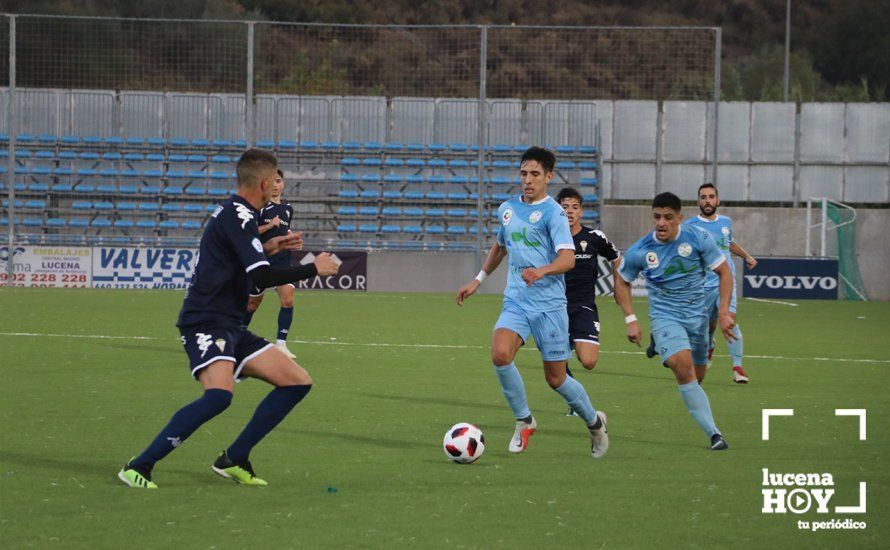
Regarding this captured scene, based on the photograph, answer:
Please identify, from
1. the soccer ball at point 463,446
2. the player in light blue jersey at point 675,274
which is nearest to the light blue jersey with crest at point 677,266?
the player in light blue jersey at point 675,274

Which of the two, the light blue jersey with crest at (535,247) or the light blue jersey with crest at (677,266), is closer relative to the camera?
the light blue jersey with crest at (535,247)

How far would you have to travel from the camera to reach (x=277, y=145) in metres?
34.5

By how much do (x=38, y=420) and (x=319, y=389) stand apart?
317cm

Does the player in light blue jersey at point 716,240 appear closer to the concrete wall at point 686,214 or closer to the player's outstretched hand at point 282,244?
the player's outstretched hand at point 282,244

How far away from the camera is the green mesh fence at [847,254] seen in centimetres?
3300

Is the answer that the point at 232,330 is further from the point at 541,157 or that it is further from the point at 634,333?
the point at 634,333

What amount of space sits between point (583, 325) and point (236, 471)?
463 cm

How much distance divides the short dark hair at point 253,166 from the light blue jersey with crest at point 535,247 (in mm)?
2268

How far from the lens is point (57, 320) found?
20359 mm

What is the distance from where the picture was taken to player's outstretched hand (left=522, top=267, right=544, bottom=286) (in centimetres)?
874

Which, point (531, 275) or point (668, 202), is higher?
point (668, 202)

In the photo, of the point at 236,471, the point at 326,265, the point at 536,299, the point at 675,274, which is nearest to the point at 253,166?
the point at 326,265

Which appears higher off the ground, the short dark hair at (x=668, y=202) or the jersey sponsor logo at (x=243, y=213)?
the short dark hair at (x=668, y=202)

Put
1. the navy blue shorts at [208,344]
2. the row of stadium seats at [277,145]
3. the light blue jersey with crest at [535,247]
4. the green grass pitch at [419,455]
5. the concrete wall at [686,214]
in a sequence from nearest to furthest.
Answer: the green grass pitch at [419,455] → the navy blue shorts at [208,344] → the light blue jersey with crest at [535,247] → the concrete wall at [686,214] → the row of stadium seats at [277,145]
